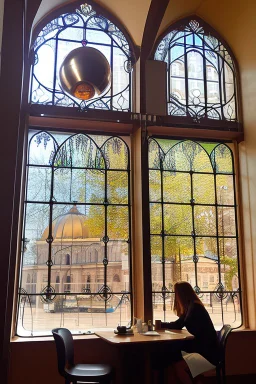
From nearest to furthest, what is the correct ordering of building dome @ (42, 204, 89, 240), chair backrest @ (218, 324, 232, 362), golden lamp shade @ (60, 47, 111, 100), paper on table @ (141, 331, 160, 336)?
golden lamp shade @ (60, 47, 111, 100)
chair backrest @ (218, 324, 232, 362)
paper on table @ (141, 331, 160, 336)
building dome @ (42, 204, 89, 240)

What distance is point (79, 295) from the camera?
5070 mm

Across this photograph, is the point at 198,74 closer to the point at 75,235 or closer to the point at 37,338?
the point at 75,235

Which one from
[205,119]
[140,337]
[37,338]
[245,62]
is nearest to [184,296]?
[140,337]

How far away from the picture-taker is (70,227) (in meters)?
5.22

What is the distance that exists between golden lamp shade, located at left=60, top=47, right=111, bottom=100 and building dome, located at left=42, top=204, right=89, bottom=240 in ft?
9.81

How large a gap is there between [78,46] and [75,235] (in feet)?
8.26

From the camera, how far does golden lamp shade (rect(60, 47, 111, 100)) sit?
2289 millimetres

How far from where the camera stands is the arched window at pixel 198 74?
19.2ft

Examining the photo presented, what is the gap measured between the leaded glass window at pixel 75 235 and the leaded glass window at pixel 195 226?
41cm

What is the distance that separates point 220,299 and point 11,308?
2.58 meters

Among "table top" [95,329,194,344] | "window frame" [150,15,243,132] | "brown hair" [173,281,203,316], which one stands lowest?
"table top" [95,329,194,344]

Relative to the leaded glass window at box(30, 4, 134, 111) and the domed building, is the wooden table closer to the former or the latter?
the domed building

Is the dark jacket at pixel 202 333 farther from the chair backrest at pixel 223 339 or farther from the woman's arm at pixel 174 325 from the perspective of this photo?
the woman's arm at pixel 174 325

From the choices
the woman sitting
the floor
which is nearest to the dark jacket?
the woman sitting
